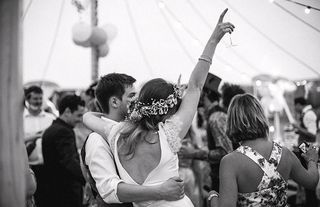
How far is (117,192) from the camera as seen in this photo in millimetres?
1653

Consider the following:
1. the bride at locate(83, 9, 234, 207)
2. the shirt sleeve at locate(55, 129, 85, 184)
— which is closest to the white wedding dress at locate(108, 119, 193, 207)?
the bride at locate(83, 9, 234, 207)

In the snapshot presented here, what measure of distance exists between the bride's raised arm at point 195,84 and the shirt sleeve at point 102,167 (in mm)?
349

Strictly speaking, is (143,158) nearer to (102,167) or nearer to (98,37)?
(102,167)

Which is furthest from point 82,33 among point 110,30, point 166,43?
point 166,43

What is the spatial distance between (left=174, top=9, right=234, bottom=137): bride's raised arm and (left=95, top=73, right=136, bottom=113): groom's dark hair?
0.39m

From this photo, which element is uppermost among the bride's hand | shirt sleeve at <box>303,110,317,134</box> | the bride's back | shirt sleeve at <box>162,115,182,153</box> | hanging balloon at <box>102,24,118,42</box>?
hanging balloon at <box>102,24,118,42</box>

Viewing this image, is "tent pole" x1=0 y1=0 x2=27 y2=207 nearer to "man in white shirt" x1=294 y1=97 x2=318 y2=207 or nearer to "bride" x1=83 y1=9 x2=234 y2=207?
"bride" x1=83 y1=9 x2=234 y2=207

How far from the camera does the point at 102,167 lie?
1744mm

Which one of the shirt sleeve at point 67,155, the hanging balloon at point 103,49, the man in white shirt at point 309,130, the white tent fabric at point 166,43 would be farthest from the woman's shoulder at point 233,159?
the hanging balloon at point 103,49

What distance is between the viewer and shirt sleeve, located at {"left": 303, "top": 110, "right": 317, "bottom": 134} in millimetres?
4875

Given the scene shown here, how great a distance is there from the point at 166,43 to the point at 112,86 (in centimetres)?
388

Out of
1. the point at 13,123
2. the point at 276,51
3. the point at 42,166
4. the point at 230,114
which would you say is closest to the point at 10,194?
the point at 13,123

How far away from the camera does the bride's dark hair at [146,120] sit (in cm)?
168

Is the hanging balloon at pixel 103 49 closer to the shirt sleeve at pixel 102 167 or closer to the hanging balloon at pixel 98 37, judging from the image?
the hanging balloon at pixel 98 37
